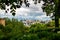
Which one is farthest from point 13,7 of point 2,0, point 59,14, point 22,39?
point 22,39

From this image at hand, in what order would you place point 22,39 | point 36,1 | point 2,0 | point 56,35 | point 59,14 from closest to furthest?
point 2,0 → point 36,1 → point 59,14 → point 22,39 → point 56,35

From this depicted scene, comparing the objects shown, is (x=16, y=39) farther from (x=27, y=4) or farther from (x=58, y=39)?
(x=27, y=4)

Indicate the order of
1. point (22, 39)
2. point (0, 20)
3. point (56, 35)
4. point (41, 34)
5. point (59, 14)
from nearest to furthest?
point (59, 14), point (22, 39), point (56, 35), point (41, 34), point (0, 20)

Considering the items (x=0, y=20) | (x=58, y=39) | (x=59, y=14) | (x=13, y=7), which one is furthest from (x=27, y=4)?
(x=0, y=20)

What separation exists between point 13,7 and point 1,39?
770 centimetres

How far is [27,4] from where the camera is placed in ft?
26.3

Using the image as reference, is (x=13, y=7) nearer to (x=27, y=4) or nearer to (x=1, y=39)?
(x=27, y=4)

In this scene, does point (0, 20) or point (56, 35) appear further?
point (0, 20)

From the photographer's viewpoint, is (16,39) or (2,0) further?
(16,39)

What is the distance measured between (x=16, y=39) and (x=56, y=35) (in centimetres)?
280

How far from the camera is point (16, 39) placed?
14.6 m

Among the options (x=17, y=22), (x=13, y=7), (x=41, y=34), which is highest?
(x=13, y=7)

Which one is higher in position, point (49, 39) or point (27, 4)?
point (27, 4)

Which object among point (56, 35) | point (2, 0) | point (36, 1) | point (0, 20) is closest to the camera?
point (2, 0)
